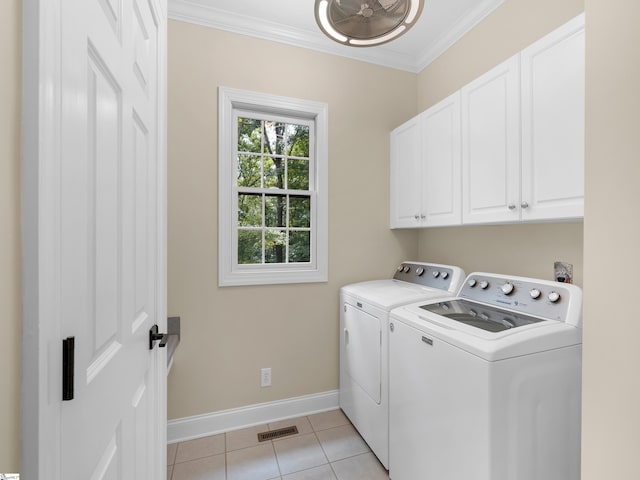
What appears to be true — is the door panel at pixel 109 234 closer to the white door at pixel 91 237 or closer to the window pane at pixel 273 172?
the white door at pixel 91 237

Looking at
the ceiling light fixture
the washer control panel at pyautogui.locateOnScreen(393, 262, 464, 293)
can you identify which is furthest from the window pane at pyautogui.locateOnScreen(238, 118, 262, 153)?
the washer control panel at pyautogui.locateOnScreen(393, 262, 464, 293)

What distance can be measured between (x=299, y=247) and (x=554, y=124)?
5.82ft

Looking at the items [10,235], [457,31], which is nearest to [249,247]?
[10,235]

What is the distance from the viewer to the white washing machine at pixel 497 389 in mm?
1079

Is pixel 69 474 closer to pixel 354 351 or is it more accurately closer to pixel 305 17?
pixel 354 351

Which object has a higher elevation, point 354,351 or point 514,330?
point 514,330

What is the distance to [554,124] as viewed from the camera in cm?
129

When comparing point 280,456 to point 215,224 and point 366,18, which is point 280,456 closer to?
point 215,224

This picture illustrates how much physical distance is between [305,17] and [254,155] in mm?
1078

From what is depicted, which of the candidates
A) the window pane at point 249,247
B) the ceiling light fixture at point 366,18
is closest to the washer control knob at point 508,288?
the ceiling light fixture at point 366,18

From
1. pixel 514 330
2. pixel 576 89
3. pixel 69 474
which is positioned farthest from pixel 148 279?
pixel 576 89

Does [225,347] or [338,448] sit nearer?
[338,448]

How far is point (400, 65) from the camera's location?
103 inches

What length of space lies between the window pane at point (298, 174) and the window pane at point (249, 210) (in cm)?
31
